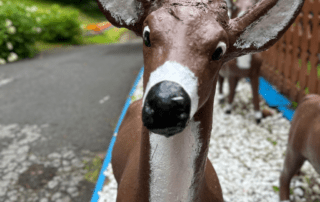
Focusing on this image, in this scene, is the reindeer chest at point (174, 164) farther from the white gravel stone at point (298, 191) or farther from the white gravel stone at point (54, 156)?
the white gravel stone at point (54, 156)

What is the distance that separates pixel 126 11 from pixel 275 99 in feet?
11.8

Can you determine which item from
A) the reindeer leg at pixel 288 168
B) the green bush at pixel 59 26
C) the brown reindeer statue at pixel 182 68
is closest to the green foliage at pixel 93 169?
the brown reindeer statue at pixel 182 68

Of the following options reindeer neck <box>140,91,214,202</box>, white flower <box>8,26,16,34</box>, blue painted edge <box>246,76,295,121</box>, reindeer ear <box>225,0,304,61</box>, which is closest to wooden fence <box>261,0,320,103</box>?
blue painted edge <box>246,76,295,121</box>

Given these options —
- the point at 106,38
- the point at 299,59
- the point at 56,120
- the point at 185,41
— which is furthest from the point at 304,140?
the point at 106,38

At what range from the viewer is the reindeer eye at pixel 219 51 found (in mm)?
893

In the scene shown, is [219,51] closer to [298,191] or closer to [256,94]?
[298,191]

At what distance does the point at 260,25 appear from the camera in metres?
1.02

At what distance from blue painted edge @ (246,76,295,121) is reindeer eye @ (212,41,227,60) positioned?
121 inches

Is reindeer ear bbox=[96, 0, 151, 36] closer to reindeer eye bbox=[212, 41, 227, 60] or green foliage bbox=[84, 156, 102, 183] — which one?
reindeer eye bbox=[212, 41, 227, 60]

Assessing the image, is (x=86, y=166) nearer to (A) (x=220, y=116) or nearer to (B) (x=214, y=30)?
(A) (x=220, y=116)

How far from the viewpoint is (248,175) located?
2.74 metres

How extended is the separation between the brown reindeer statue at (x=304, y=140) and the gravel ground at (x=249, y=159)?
0.35 metres

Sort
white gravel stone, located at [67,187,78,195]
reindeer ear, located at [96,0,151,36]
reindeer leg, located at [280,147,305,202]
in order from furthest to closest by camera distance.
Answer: white gravel stone, located at [67,187,78,195], reindeer leg, located at [280,147,305,202], reindeer ear, located at [96,0,151,36]

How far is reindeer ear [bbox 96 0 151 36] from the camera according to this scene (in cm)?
102
